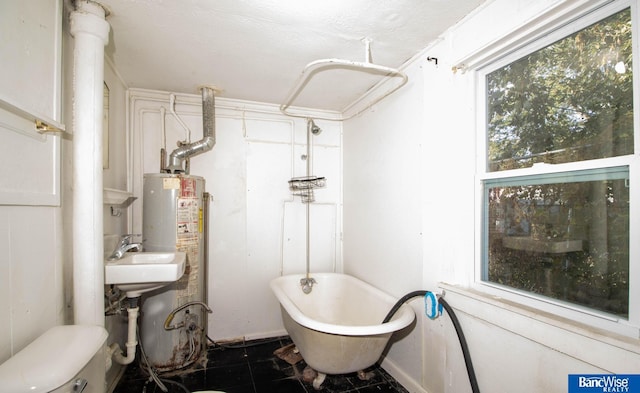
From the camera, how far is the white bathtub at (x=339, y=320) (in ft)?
5.33

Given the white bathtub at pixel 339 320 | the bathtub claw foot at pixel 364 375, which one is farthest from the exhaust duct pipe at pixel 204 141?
the bathtub claw foot at pixel 364 375

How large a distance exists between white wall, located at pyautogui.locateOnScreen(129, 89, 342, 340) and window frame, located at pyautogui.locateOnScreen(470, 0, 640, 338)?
162 centimetres

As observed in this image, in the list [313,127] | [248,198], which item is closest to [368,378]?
[248,198]

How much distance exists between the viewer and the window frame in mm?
962

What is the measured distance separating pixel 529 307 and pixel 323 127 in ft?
7.50

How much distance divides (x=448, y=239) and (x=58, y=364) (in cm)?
176

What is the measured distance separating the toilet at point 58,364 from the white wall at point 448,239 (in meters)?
1.65

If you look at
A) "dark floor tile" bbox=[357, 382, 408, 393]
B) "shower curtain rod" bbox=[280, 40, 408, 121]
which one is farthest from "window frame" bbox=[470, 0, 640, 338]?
"dark floor tile" bbox=[357, 382, 408, 393]

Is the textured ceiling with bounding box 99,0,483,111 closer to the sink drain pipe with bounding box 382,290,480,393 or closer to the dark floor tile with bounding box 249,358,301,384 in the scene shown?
the sink drain pipe with bounding box 382,290,480,393

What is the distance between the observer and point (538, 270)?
50.0 inches

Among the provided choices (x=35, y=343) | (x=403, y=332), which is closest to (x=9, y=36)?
(x=35, y=343)

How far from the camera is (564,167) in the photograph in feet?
3.77

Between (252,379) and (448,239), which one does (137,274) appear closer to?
(252,379)

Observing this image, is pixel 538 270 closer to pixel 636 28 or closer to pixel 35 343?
pixel 636 28
